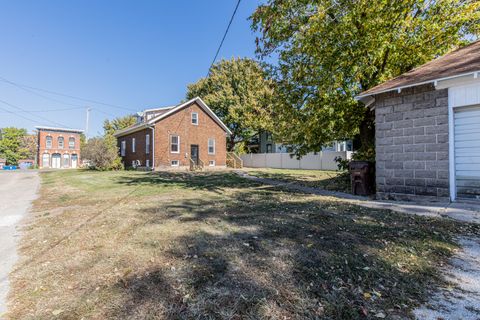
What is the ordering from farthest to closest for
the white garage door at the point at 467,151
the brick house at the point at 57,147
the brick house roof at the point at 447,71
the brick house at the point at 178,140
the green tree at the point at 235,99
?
the brick house at the point at 57,147, the green tree at the point at 235,99, the brick house at the point at 178,140, the white garage door at the point at 467,151, the brick house roof at the point at 447,71

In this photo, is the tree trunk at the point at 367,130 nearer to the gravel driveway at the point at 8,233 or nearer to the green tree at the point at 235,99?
the gravel driveway at the point at 8,233

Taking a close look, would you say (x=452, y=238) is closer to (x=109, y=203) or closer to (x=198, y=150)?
(x=109, y=203)

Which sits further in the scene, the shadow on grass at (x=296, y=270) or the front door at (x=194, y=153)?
the front door at (x=194, y=153)

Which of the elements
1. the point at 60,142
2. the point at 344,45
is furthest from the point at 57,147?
the point at 344,45

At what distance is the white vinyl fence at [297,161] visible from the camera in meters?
22.8

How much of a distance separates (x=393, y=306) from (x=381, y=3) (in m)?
8.97

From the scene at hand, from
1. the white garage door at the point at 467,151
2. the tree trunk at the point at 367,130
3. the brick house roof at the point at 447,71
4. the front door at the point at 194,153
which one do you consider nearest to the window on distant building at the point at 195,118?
the front door at the point at 194,153

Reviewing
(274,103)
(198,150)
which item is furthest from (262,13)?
(198,150)

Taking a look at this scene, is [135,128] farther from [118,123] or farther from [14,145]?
[14,145]

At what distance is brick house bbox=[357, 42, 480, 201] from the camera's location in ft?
19.4

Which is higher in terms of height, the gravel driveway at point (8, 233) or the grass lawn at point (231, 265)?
the grass lawn at point (231, 265)

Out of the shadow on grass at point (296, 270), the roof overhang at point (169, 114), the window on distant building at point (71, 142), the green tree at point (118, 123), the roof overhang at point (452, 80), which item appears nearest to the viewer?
the shadow on grass at point (296, 270)

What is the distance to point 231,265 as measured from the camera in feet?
9.94

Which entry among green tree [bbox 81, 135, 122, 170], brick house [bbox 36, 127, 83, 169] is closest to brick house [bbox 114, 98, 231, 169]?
green tree [bbox 81, 135, 122, 170]
